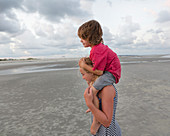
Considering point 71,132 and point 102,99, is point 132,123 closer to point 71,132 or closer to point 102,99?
point 71,132

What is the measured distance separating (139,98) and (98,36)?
6.06 meters

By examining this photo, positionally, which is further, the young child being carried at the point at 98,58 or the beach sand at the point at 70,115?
the beach sand at the point at 70,115

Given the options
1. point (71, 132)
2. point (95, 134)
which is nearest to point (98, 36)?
point (95, 134)

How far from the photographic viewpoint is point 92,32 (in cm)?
143

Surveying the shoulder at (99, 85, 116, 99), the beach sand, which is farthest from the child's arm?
the beach sand

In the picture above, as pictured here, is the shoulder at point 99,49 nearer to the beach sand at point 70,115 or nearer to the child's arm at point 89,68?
the child's arm at point 89,68

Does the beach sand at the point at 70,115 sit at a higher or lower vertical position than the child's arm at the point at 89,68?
lower

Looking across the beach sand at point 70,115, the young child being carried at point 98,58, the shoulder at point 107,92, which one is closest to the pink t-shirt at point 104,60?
the young child being carried at point 98,58

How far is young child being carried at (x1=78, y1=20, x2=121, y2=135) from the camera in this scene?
4.63 ft

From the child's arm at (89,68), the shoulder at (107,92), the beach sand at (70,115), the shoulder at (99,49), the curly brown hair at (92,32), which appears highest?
the curly brown hair at (92,32)

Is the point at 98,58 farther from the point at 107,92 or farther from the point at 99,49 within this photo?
the point at 107,92

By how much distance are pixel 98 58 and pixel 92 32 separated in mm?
297

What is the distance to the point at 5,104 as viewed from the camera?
21.1 feet

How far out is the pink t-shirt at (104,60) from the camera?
1.41 meters
